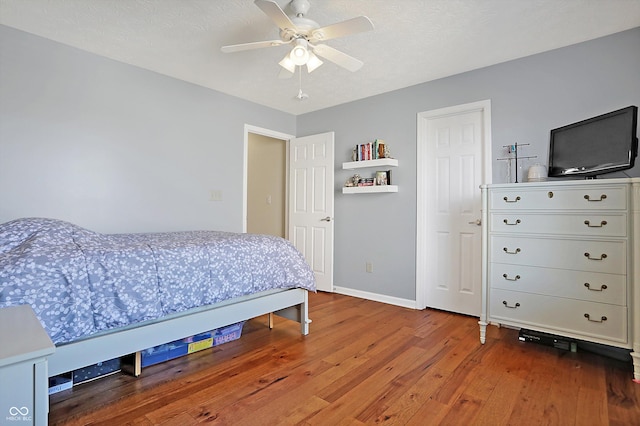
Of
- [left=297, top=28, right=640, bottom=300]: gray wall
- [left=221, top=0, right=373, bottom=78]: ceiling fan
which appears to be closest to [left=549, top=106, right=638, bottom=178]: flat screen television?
[left=297, top=28, right=640, bottom=300]: gray wall

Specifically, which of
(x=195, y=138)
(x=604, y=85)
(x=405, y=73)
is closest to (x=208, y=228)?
(x=195, y=138)

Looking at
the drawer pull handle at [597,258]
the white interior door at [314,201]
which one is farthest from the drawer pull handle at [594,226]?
the white interior door at [314,201]

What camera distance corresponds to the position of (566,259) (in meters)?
2.22

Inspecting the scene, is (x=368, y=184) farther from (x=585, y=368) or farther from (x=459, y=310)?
(x=585, y=368)

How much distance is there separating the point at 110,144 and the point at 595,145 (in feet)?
12.5

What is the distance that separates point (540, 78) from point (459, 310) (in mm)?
2194

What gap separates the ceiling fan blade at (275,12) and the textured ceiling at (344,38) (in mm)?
242

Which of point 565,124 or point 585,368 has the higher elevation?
point 565,124

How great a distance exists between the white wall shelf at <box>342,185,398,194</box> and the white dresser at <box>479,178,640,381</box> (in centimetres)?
110

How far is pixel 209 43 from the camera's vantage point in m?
2.62

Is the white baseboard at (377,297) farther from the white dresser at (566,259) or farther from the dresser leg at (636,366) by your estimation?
the dresser leg at (636,366)

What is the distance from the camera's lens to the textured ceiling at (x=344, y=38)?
2123 millimetres

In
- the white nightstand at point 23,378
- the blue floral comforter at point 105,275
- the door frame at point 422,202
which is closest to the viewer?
the white nightstand at point 23,378

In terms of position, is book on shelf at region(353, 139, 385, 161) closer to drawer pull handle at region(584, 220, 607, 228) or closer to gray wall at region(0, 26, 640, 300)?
gray wall at region(0, 26, 640, 300)
